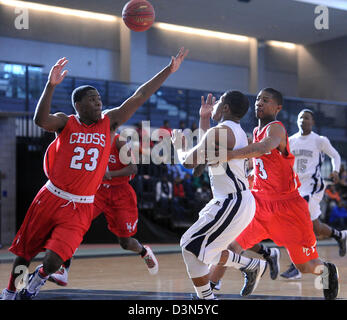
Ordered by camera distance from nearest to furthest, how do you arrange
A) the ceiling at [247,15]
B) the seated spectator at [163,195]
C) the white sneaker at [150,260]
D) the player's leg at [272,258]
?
the player's leg at [272,258], the white sneaker at [150,260], the seated spectator at [163,195], the ceiling at [247,15]

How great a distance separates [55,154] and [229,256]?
163 centimetres

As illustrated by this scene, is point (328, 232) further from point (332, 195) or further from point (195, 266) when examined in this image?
point (332, 195)

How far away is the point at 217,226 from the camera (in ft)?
14.3

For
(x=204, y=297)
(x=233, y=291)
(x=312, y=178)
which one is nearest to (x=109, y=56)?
(x=312, y=178)

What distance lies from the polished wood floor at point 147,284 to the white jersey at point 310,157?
3.72 ft

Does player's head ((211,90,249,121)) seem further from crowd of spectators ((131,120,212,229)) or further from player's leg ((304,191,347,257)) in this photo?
crowd of spectators ((131,120,212,229))

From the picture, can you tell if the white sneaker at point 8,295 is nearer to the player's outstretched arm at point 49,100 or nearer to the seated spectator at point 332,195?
the player's outstretched arm at point 49,100

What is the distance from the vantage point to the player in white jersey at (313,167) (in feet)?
24.5

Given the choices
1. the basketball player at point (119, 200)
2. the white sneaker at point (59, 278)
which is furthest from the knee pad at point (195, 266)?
the basketball player at point (119, 200)

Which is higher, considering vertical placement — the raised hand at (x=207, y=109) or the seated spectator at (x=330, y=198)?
the raised hand at (x=207, y=109)

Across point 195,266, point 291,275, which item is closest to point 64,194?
point 195,266

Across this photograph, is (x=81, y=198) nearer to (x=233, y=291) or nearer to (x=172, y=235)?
(x=233, y=291)

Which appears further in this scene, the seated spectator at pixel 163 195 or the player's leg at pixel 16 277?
the seated spectator at pixel 163 195

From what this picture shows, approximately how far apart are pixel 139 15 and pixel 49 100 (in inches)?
92.2
